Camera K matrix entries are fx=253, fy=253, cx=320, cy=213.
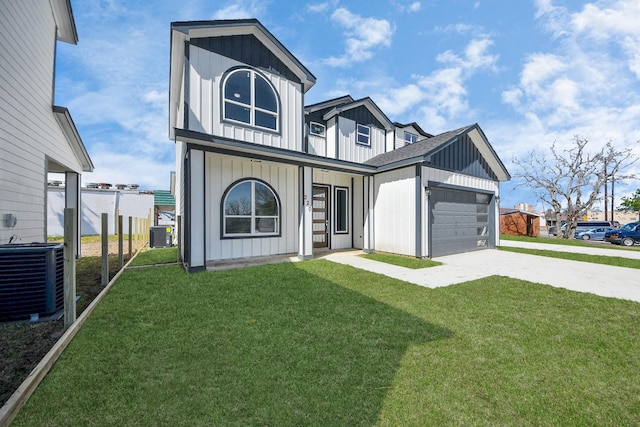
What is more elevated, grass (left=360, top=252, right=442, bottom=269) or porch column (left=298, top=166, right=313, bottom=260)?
porch column (left=298, top=166, right=313, bottom=260)

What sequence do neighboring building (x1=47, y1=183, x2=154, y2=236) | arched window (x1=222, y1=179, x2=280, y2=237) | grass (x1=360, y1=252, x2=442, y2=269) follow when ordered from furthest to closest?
neighboring building (x1=47, y1=183, x2=154, y2=236) < arched window (x1=222, y1=179, x2=280, y2=237) < grass (x1=360, y1=252, x2=442, y2=269)

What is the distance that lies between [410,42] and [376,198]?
7.43 metres

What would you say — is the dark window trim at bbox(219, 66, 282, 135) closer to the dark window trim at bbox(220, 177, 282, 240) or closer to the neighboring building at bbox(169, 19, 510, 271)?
the neighboring building at bbox(169, 19, 510, 271)

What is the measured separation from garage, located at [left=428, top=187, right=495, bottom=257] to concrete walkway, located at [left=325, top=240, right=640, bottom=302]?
0.84 meters

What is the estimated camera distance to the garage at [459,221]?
28.3ft

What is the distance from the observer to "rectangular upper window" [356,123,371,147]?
1141 cm

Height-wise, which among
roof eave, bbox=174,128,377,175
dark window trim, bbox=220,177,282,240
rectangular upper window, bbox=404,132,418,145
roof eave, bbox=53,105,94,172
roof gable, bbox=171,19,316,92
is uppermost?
roof gable, bbox=171,19,316,92

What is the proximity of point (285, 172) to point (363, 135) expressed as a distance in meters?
5.02

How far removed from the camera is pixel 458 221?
31.6 feet

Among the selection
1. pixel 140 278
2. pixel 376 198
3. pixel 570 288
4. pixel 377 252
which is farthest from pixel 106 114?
pixel 570 288

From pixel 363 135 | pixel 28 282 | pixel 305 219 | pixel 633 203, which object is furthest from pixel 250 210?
pixel 633 203

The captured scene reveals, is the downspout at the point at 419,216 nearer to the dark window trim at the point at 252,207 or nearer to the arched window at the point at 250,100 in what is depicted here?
the dark window trim at the point at 252,207

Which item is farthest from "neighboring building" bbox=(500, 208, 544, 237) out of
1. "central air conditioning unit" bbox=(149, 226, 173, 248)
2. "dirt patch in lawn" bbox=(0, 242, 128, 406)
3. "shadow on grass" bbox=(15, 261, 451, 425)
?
"dirt patch in lawn" bbox=(0, 242, 128, 406)

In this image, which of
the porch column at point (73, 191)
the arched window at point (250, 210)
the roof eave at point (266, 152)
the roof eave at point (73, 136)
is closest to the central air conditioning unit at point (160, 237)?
the porch column at point (73, 191)
